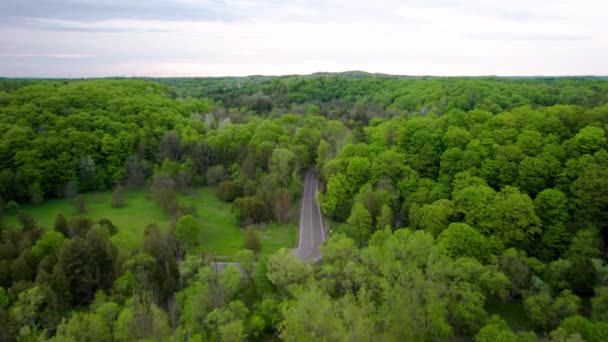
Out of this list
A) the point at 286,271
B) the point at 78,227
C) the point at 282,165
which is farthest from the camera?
the point at 282,165

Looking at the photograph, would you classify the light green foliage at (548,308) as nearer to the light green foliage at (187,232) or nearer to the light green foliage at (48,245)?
the light green foliage at (187,232)

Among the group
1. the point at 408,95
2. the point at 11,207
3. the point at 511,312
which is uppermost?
the point at 408,95

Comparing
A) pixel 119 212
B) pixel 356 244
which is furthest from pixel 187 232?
pixel 119 212

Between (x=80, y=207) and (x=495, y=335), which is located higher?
(x=495, y=335)

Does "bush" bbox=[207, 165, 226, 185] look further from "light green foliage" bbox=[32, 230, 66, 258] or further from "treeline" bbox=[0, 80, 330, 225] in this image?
"light green foliage" bbox=[32, 230, 66, 258]

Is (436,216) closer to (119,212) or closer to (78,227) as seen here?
(78,227)

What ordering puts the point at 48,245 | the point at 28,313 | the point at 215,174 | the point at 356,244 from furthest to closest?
the point at 215,174
the point at 356,244
the point at 48,245
the point at 28,313
